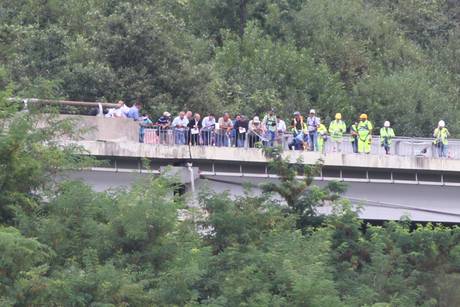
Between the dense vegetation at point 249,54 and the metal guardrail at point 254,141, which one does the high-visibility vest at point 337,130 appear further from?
the dense vegetation at point 249,54

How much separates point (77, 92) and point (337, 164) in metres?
16.3

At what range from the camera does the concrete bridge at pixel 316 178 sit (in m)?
40.3

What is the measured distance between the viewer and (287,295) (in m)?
32.6

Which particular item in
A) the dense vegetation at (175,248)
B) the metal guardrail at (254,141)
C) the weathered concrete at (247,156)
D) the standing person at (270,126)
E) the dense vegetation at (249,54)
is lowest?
the dense vegetation at (175,248)

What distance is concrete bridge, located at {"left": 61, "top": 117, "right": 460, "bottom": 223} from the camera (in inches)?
1588

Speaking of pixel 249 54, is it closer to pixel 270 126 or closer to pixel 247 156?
pixel 270 126

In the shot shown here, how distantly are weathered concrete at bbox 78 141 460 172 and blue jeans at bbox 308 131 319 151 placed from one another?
0.71 m

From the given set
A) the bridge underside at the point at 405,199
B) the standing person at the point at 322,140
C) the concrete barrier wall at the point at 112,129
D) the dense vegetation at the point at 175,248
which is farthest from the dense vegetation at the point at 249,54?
the dense vegetation at the point at 175,248

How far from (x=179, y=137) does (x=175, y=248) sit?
9.21 meters

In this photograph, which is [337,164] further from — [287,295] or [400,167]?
[287,295]

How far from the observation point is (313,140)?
43.3 metres

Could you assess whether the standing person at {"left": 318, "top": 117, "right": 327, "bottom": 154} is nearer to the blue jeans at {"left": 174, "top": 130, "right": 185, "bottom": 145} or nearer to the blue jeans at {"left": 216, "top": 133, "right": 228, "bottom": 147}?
the blue jeans at {"left": 216, "top": 133, "right": 228, "bottom": 147}

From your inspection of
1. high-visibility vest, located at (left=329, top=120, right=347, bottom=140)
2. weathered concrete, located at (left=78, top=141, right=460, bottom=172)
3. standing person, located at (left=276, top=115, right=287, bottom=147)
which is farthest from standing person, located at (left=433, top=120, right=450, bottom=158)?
standing person, located at (left=276, top=115, right=287, bottom=147)

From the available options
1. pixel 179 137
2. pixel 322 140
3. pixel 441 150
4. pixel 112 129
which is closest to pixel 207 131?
pixel 179 137
